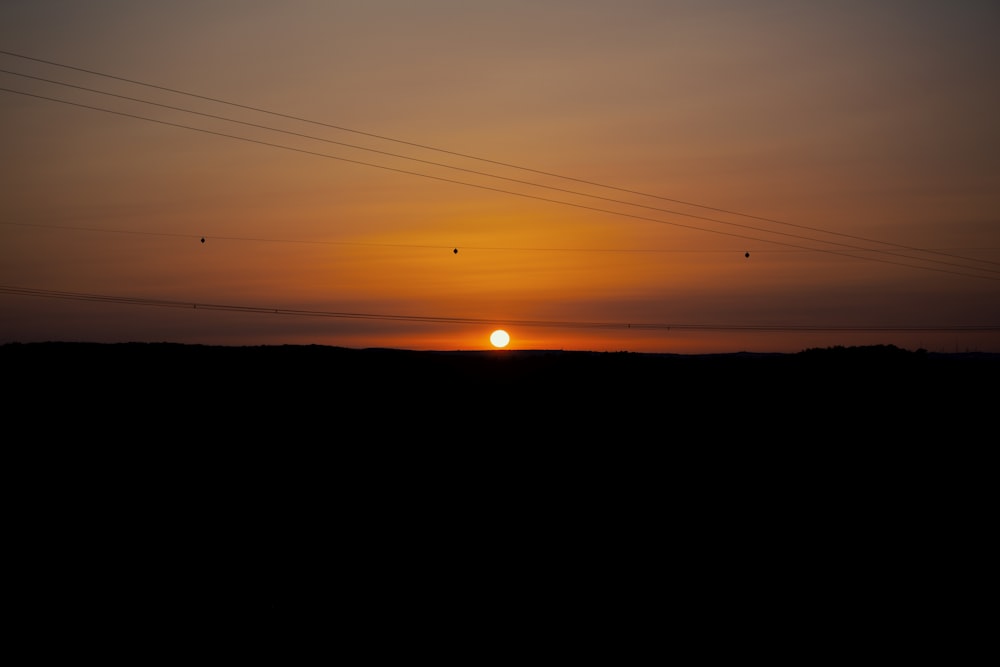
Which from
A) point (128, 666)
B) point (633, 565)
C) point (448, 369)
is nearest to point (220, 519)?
point (128, 666)

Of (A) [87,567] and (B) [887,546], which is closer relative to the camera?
(A) [87,567]

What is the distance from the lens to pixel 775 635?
13.9 meters

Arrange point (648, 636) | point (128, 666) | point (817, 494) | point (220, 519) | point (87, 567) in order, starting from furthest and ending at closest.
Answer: point (817, 494) → point (220, 519) → point (87, 567) → point (648, 636) → point (128, 666)

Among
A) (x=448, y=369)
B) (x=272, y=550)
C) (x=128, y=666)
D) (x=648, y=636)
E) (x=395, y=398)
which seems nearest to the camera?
(x=128, y=666)

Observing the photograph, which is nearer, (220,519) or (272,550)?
(272,550)

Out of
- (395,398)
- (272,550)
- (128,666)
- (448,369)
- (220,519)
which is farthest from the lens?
(448,369)

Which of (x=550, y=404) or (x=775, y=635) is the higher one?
(x=550, y=404)

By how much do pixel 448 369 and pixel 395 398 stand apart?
5200 mm

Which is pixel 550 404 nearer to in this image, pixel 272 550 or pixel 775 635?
pixel 272 550

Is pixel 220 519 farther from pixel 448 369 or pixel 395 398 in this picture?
pixel 448 369

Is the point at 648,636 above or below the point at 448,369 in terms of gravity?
below

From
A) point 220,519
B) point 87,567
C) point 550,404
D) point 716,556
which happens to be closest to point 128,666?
point 87,567

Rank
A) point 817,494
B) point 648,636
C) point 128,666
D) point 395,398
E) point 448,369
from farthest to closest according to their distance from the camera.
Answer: point 448,369, point 395,398, point 817,494, point 648,636, point 128,666

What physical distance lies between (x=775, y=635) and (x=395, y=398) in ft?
54.4
